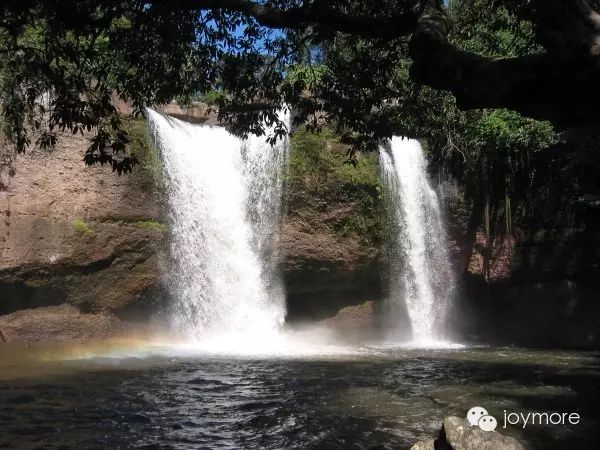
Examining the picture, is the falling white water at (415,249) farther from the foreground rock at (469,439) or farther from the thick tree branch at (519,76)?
the foreground rock at (469,439)

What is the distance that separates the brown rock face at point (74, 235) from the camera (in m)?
14.5

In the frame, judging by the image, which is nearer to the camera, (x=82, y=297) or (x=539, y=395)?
(x=539, y=395)

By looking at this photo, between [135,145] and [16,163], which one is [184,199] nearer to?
[135,145]

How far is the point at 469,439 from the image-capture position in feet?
17.5

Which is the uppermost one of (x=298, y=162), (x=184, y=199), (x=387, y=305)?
(x=298, y=162)

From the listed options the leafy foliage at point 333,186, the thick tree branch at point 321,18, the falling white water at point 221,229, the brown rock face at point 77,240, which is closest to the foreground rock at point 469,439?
the thick tree branch at point 321,18

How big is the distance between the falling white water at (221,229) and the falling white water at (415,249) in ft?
11.5

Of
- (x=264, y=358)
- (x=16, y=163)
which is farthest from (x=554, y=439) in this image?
(x=16, y=163)

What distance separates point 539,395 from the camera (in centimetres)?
954

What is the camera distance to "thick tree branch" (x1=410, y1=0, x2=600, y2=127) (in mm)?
5215

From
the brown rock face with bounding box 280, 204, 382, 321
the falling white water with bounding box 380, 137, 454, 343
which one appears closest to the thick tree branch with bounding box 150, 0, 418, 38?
the brown rock face with bounding box 280, 204, 382, 321

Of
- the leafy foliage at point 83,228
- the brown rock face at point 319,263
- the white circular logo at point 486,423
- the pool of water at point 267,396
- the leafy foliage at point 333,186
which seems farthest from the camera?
the leafy foliage at point 333,186

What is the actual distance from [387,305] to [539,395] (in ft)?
32.5

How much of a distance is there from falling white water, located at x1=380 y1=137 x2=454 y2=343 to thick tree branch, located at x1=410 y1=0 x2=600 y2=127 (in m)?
13.3
